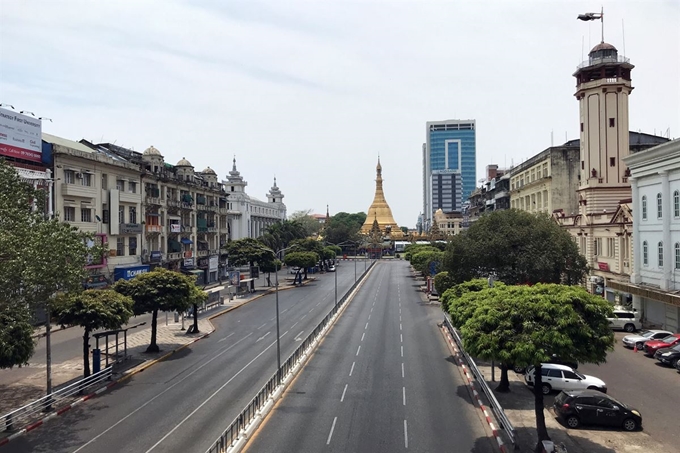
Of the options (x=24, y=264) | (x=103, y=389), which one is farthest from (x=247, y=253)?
(x=24, y=264)

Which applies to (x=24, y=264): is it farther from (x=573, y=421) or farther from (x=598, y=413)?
(x=598, y=413)

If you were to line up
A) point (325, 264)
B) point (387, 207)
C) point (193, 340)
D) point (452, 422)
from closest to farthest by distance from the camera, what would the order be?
point (452, 422) → point (193, 340) → point (325, 264) → point (387, 207)

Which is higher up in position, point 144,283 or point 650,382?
point 144,283

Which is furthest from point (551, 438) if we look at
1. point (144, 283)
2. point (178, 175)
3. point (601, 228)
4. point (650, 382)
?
point (178, 175)

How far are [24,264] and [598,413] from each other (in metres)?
22.7

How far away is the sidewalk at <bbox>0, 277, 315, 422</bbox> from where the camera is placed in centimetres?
2567

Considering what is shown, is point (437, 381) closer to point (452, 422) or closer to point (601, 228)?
point (452, 422)

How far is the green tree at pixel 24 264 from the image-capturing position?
2048 cm

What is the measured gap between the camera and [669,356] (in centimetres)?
3112

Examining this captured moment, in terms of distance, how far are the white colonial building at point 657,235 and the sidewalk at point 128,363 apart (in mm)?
33612

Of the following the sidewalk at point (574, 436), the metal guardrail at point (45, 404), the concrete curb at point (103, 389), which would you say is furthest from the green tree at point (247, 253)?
the sidewalk at point (574, 436)

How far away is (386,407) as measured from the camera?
77.0ft

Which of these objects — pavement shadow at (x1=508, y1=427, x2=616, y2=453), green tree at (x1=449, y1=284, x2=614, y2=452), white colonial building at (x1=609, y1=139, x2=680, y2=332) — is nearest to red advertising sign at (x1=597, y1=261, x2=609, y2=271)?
white colonial building at (x1=609, y1=139, x2=680, y2=332)

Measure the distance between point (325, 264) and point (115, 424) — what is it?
291 feet
